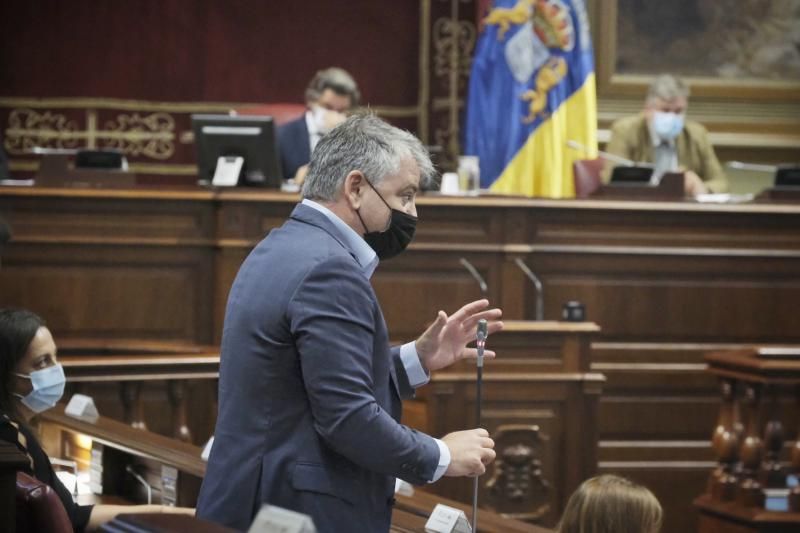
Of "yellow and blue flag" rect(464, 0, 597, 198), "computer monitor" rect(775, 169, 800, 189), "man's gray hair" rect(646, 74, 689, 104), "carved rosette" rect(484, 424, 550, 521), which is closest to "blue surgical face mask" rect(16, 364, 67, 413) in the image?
"carved rosette" rect(484, 424, 550, 521)

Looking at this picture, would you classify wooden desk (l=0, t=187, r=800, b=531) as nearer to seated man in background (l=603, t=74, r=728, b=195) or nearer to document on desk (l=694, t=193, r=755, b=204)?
document on desk (l=694, t=193, r=755, b=204)

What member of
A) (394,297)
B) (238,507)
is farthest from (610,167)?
(238,507)

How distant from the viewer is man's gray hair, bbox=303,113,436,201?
2.55 m

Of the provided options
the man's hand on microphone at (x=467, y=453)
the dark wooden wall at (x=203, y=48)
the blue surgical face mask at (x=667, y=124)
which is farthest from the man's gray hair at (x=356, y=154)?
the dark wooden wall at (x=203, y=48)

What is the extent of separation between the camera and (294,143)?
8047 mm

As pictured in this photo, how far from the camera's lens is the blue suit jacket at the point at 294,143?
8.03 meters

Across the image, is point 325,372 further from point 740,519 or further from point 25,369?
point 740,519

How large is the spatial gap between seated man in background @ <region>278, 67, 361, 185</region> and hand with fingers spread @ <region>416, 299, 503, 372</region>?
5.12m

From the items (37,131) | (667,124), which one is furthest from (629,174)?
(37,131)

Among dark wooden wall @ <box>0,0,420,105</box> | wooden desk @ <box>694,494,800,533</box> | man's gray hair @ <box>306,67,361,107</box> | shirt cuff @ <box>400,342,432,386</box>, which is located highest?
dark wooden wall @ <box>0,0,420,105</box>

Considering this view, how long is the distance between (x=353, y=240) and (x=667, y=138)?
20.9 feet

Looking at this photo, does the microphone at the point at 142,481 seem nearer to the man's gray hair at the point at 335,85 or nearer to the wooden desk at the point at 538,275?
the wooden desk at the point at 538,275

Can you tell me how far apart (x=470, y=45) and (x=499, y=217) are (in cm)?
331

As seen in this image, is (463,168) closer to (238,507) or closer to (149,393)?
(149,393)
